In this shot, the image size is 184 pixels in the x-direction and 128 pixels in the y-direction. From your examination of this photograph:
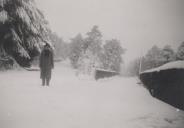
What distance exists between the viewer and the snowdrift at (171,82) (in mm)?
2011

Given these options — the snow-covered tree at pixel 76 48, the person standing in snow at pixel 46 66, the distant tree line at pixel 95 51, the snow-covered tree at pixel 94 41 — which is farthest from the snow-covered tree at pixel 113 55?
the person standing in snow at pixel 46 66

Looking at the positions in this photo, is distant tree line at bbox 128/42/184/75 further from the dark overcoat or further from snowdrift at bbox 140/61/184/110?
the dark overcoat

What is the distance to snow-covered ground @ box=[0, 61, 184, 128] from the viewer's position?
160 cm

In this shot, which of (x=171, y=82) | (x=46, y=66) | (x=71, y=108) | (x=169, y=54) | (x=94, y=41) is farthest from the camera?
(x=46, y=66)

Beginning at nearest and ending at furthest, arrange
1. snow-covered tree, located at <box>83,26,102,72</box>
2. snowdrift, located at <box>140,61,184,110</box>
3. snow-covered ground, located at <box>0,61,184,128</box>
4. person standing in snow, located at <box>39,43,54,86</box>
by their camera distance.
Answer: snow-covered ground, located at <box>0,61,184,128</box> → snowdrift, located at <box>140,61,184,110</box> → snow-covered tree, located at <box>83,26,102,72</box> → person standing in snow, located at <box>39,43,54,86</box>

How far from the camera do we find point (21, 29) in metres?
2.18

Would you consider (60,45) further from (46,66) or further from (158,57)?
(158,57)

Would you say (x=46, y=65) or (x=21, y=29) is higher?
(x=21, y=29)

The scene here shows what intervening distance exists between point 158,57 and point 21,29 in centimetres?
185

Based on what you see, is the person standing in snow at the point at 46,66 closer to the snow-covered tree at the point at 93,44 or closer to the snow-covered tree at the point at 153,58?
the snow-covered tree at the point at 93,44

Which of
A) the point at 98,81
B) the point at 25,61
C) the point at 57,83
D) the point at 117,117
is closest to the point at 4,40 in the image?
the point at 25,61

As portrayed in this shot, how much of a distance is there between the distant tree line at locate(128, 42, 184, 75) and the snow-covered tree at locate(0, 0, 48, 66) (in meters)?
1.35

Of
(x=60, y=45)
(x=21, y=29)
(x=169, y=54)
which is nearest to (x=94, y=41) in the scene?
(x=60, y=45)

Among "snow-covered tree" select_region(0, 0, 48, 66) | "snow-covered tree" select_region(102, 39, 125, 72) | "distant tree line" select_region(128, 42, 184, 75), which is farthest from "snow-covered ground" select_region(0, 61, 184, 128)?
"distant tree line" select_region(128, 42, 184, 75)
